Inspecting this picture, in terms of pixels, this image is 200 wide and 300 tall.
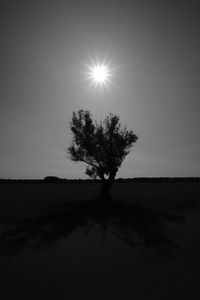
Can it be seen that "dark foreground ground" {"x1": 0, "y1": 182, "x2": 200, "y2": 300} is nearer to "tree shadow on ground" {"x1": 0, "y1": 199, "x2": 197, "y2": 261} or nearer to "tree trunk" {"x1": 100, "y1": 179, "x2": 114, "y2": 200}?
"tree shadow on ground" {"x1": 0, "y1": 199, "x2": 197, "y2": 261}

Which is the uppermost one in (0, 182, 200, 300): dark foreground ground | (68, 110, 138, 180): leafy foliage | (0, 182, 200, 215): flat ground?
(68, 110, 138, 180): leafy foliage

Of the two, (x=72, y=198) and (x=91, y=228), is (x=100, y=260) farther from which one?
(x=72, y=198)

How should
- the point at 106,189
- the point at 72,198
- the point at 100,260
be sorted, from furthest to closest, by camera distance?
the point at 106,189, the point at 72,198, the point at 100,260

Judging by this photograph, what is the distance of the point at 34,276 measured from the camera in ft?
19.5

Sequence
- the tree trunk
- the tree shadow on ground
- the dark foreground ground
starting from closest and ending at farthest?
1. the dark foreground ground
2. the tree shadow on ground
3. the tree trunk

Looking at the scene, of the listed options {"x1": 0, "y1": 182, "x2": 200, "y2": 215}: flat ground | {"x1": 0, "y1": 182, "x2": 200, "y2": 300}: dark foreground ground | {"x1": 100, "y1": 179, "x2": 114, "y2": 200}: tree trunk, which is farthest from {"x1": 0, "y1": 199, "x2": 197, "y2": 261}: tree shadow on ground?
{"x1": 100, "y1": 179, "x2": 114, "y2": 200}: tree trunk

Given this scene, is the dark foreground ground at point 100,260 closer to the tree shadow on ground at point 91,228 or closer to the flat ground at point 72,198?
the tree shadow on ground at point 91,228

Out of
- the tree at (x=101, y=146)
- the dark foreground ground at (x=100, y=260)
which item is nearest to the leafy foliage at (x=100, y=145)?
the tree at (x=101, y=146)

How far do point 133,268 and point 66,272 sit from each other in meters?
2.19

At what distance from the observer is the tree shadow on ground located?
8258 millimetres

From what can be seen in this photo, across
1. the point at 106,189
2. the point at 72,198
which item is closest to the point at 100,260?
the point at 106,189

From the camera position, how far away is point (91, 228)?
11.2 meters

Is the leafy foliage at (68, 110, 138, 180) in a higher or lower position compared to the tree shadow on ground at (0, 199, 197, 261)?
higher

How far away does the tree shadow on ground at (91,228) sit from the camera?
27.1ft
